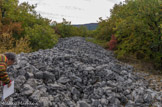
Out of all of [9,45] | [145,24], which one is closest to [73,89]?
[145,24]

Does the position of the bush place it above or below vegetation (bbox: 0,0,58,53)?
below

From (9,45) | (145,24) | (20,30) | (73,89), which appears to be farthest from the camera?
(20,30)

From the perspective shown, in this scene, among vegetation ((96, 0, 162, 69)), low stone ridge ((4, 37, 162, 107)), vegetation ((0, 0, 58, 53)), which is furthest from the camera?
vegetation ((0, 0, 58, 53))

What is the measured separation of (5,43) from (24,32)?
5.20m

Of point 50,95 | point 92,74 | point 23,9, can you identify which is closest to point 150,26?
point 92,74

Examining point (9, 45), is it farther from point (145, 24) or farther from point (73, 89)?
point (145, 24)

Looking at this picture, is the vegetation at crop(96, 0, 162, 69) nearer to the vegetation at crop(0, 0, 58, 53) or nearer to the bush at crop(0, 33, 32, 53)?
the bush at crop(0, 33, 32, 53)

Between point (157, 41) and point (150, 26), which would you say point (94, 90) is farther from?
point (150, 26)

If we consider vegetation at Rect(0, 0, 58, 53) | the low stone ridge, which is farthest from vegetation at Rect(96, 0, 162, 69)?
vegetation at Rect(0, 0, 58, 53)

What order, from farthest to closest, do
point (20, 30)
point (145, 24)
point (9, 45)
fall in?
point (20, 30) < point (9, 45) < point (145, 24)

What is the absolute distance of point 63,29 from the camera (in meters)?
33.6

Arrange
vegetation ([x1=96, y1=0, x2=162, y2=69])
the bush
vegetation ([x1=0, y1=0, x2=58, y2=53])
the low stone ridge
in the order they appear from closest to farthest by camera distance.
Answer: the low stone ridge
vegetation ([x1=96, y1=0, x2=162, y2=69])
the bush
vegetation ([x1=0, y1=0, x2=58, y2=53])

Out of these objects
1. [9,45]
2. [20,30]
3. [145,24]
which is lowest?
[9,45]

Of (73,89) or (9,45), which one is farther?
(9,45)
